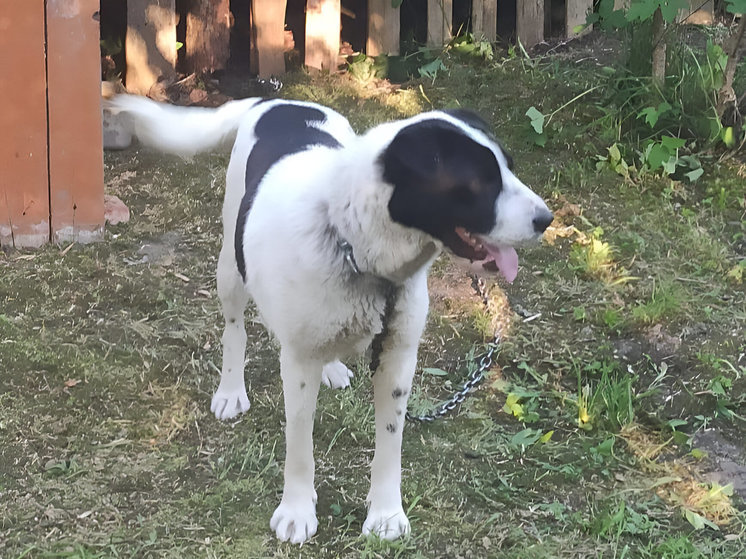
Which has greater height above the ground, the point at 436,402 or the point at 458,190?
the point at 458,190

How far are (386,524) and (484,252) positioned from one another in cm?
101

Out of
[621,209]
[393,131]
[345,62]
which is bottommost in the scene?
[621,209]

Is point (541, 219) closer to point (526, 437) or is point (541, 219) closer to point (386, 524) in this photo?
point (386, 524)

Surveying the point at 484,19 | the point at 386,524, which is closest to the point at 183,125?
the point at 386,524

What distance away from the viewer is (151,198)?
512cm

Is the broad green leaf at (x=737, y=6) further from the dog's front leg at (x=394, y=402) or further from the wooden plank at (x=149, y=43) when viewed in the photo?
the wooden plank at (x=149, y=43)

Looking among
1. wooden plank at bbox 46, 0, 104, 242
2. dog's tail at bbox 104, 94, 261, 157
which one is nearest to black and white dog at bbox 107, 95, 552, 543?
dog's tail at bbox 104, 94, 261, 157

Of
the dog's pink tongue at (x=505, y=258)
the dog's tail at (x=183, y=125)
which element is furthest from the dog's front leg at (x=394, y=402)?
the dog's tail at (x=183, y=125)

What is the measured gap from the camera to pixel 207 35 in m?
6.04

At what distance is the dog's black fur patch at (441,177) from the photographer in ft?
6.72

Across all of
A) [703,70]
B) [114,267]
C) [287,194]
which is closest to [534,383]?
[287,194]

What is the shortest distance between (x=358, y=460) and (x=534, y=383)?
89 centimetres

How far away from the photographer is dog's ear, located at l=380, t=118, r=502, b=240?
80.6 inches

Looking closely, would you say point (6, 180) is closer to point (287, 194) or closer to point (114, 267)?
point (114, 267)
